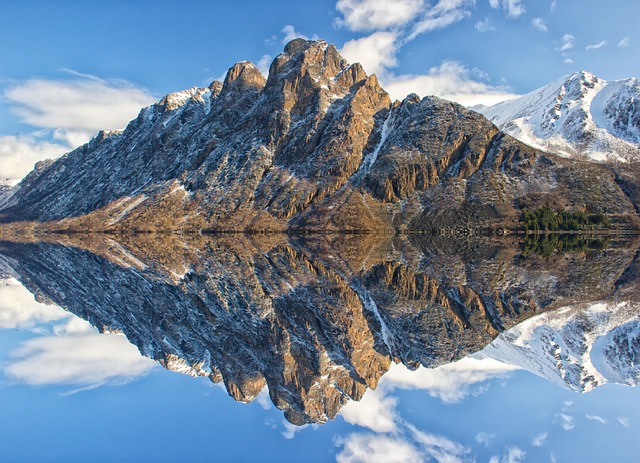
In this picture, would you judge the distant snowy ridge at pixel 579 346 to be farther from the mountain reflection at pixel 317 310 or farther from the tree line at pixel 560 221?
the tree line at pixel 560 221

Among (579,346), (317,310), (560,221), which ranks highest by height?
(560,221)

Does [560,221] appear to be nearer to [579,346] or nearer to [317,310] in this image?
[579,346]

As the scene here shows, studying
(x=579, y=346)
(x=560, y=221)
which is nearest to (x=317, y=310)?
(x=579, y=346)

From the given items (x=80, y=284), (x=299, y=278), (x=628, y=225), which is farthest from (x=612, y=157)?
(x=80, y=284)

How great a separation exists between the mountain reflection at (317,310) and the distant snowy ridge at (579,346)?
1.64 meters

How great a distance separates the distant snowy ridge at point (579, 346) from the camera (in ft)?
96.2

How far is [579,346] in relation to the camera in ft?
114

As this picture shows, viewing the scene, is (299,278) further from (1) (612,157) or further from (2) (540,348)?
(1) (612,157)

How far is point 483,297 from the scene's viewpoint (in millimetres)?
44094

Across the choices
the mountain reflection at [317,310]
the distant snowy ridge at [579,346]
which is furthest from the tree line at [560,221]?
the distant snowy ridge at [579,346]

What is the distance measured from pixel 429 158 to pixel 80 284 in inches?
5461

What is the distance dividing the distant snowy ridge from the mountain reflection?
1641mm

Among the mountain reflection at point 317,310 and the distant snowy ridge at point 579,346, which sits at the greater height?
the mountain reflection at point 317,310

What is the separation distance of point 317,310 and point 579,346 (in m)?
20.2
